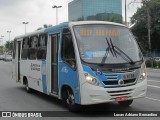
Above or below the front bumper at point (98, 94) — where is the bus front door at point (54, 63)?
above

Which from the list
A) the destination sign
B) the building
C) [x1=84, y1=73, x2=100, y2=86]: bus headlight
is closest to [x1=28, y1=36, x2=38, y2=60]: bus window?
the destination sign

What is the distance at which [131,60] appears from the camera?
11.0m

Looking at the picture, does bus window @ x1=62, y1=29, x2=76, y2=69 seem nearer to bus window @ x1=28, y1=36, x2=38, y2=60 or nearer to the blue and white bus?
the blue and white bus

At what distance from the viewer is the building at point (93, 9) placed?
86.0 m

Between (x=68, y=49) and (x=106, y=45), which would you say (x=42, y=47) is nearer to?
(x=68, y=49)

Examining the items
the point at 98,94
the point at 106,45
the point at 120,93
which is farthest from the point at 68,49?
the point at 120,93

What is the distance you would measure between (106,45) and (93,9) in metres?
80.0

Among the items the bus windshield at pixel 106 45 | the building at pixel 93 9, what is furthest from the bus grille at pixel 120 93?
the building at pixel 93 9

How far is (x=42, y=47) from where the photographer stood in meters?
14.0

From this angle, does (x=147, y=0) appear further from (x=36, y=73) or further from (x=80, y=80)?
(x=80, y=80)

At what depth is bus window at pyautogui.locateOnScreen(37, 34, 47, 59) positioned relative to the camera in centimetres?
1371

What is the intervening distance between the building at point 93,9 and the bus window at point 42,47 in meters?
70.2

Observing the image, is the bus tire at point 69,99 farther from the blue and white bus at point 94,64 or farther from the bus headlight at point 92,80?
the bus headlight at point 92,80

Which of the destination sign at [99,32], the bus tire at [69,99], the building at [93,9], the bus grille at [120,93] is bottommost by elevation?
the bus tire at [69,99]
